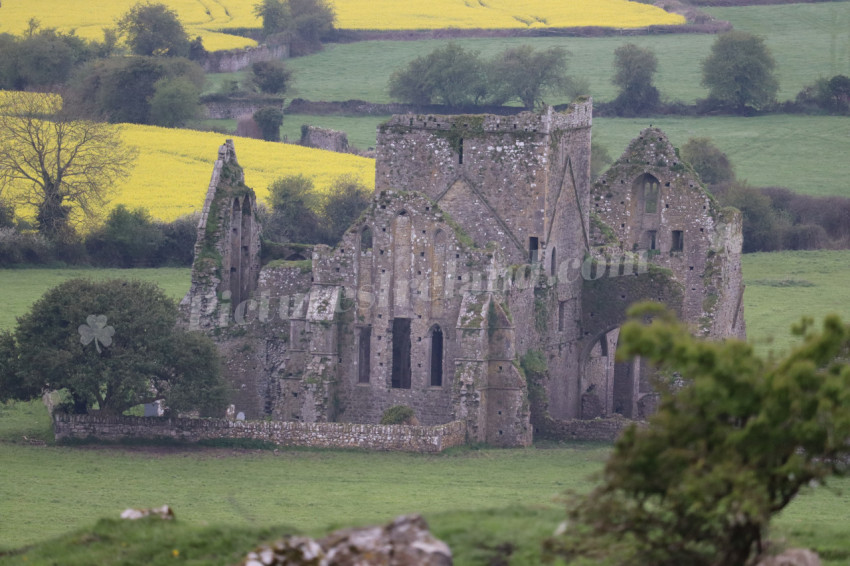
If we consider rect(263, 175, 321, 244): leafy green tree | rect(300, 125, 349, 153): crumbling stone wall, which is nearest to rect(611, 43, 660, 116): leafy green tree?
rect(300, 125, 349, 153): crumbling stone wall

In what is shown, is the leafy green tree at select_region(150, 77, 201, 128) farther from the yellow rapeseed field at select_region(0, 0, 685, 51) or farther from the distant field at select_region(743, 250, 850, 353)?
the distant field at select_region(743, 250, 850, 353)

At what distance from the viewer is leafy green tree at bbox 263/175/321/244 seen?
75375 mm

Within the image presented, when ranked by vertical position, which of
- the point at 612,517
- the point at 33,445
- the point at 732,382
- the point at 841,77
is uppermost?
the point at 841,77

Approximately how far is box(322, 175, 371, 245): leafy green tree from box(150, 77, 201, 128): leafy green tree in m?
22.8

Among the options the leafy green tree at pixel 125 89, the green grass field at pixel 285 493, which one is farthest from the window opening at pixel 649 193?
the leafy green tree at pixel 125 89

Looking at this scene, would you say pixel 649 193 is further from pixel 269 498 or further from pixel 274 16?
pixel 274 16

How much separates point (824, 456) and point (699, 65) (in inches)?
4016

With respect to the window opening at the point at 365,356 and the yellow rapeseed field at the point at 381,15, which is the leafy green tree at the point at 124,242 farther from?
the yellow rapeseed field at the point at 381,15

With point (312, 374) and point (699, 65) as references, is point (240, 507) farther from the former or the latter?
point (699, 65)

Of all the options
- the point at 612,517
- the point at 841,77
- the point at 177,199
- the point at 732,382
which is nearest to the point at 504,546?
the point at 612,517

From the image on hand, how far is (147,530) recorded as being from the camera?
26281 mm

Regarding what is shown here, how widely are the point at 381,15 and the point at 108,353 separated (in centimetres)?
10375

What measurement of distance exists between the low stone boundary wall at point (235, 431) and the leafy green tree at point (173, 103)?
57.6 metres

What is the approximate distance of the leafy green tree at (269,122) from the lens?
337ft
